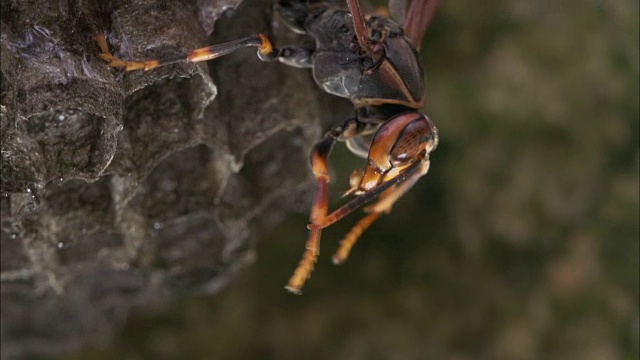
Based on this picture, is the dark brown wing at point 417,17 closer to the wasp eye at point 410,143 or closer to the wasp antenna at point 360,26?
the wasp antenna at point 360,26

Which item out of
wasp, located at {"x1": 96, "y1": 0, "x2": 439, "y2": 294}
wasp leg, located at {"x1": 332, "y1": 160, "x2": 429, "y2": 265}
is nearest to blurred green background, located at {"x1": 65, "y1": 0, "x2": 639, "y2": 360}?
wasp leg, located at {"x1": 332, "y1": 160, "x2": 429, "y2": 265}

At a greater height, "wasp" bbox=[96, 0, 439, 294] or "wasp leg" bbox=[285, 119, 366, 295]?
"wasp" bbox=[96, 0, 439, 294]

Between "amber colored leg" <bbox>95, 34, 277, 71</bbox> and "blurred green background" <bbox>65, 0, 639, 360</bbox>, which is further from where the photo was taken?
"blurred green background" <bbox>65, 0, 639, 360</bbox>

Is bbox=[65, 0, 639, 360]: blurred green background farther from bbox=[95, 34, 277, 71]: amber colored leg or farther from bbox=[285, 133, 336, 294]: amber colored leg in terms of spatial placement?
bbox=[95, 34, 277, 71]: amber colored leg

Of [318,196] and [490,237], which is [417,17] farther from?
[490,237]

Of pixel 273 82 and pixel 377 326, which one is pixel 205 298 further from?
pixel 273 82
